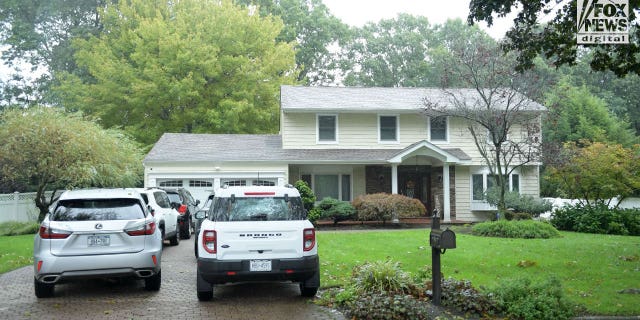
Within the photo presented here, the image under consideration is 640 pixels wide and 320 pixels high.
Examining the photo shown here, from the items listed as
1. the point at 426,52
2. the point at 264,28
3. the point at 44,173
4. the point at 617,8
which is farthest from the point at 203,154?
the point at 426,52

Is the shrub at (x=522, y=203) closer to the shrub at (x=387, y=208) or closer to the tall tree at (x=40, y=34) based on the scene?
the shrub at (x=387, y=208)

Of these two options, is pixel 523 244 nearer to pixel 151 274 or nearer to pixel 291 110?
pixel 151 274

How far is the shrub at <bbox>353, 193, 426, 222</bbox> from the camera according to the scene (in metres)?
21.3

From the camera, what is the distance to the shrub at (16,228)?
20.3 meters

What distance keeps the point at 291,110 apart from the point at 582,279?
1673 centimetres

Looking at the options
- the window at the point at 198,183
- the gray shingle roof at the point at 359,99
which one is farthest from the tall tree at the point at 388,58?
the window at the point at 198,183

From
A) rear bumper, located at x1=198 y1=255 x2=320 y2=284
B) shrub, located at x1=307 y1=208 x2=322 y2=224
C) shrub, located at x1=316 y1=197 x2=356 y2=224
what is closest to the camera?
rear bumper, located at x1=198 y1=255 x2=320 y2=284

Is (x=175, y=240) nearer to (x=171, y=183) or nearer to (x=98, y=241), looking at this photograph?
(x=98, y=241)

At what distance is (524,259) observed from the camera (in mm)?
11992

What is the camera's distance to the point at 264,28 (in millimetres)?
33750

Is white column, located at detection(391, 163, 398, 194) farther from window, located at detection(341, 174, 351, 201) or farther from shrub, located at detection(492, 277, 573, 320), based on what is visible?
shrub, located at detection(492, 277, 573, 320)

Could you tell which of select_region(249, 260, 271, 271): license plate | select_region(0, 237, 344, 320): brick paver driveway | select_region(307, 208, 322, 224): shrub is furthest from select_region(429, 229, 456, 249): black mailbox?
select_region(307, 208, 322, 224): shrub

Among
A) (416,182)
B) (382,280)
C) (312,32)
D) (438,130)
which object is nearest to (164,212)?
(382,280)

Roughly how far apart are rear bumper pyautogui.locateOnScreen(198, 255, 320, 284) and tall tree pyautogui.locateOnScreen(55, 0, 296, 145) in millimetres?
22478
